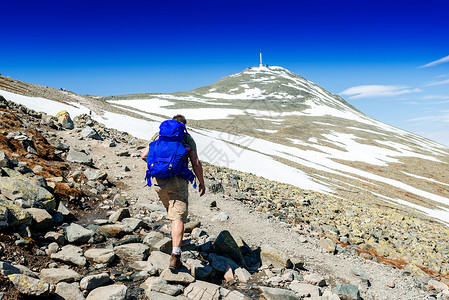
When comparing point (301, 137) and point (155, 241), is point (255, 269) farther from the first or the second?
point (301, 137)

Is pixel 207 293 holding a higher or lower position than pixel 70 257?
lower

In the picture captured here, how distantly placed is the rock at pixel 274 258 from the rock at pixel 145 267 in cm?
325

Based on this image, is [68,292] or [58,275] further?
[58,275]

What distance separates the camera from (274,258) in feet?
24.2

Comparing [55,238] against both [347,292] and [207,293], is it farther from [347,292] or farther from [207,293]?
[347,292]

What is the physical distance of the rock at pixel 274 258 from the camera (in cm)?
726


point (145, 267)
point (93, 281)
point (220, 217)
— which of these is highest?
point (93, 281)

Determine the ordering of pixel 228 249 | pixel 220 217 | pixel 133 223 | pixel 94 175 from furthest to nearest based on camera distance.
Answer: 1. pixel 94 175
2. pixel 220 217
3. pixel 133 223
4. pixel 228 249

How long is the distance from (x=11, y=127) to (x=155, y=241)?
1061 centimetres

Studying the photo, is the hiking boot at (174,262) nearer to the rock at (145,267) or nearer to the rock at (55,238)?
the rock at (145,267)

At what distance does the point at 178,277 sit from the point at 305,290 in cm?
309

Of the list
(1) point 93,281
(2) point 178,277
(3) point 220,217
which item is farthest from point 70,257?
(3) point 220,217

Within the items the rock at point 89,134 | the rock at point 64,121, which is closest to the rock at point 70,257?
the rock at point 89,134

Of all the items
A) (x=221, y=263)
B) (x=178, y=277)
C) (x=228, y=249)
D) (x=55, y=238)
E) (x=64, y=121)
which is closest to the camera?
(x=178, y=277)
